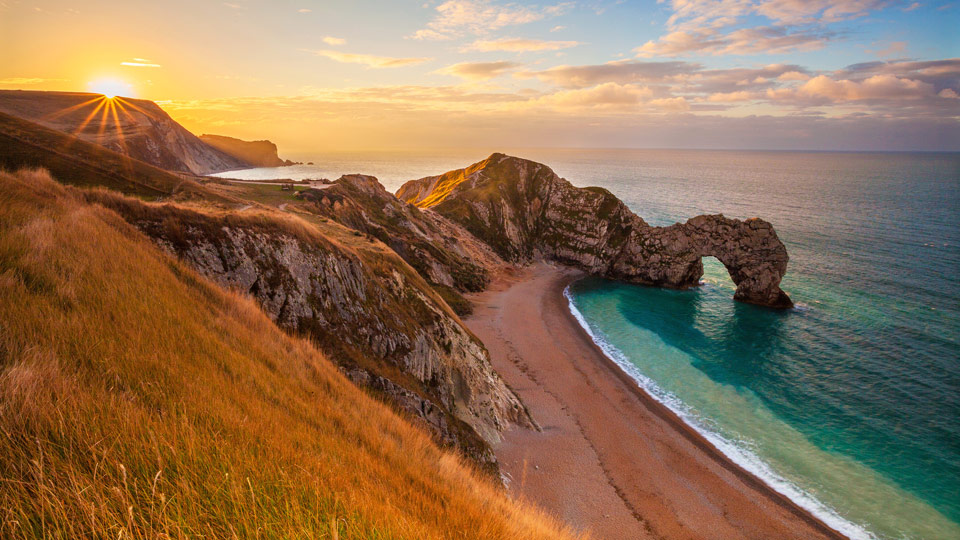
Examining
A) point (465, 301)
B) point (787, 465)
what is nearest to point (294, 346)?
point (787, 465)

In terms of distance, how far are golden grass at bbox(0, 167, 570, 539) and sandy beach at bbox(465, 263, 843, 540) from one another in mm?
10995

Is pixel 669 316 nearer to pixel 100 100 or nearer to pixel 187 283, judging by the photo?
pixel 187 283

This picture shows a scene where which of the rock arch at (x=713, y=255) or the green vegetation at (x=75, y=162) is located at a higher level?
the green vegetation at (x=75, y=162)

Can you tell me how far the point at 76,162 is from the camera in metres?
24.7

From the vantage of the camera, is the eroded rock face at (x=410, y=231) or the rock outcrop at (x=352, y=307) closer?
the rock outcrop at (x=352, y=307)

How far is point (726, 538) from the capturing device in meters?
21.8

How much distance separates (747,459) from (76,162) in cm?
4890

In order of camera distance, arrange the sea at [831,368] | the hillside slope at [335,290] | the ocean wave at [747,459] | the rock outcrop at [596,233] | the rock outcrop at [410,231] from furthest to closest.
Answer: the rock outcrop at [596,233], the rock outcrop at [410,231], the sea at [831,368], the ocean wave at [747,459], the hillside slope at [335,290]

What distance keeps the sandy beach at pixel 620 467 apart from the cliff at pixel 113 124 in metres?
100

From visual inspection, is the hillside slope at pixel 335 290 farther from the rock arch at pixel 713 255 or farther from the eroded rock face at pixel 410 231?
the rock arch at pixel 713 255

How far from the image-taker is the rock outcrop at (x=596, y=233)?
200 ft

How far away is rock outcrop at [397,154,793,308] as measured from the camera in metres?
61.0

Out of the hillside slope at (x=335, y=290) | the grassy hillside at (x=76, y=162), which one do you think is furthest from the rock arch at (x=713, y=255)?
the grassy hillside at (x=76, y=162)

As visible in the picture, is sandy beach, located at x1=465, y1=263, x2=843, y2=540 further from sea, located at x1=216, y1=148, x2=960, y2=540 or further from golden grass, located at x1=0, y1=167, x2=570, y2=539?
golden grass, located at x1=0, y1=167, x2=570, y2=539
